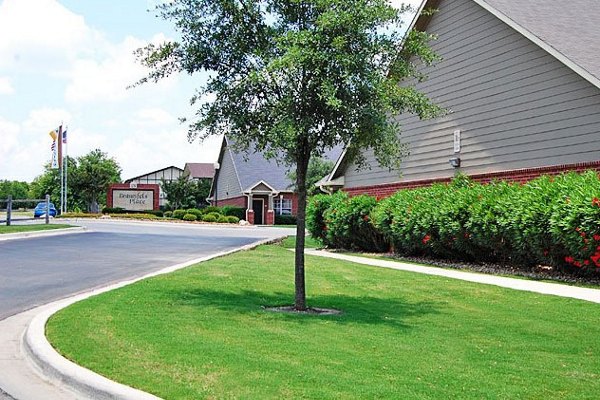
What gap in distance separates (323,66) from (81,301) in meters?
4.86

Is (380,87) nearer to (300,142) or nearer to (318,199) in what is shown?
(300,142)

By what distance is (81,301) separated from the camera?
10.8 m

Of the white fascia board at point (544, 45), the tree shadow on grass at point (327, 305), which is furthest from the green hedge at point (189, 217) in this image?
the tree shadow on grass at point (327, 305)

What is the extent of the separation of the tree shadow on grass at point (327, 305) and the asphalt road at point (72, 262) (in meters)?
2.43

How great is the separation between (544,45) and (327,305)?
396 inches

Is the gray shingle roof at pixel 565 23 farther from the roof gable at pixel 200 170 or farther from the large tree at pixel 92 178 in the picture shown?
the roof gable at pixel 200 170

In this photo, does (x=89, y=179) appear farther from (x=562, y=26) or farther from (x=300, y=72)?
(x=300, y=72)

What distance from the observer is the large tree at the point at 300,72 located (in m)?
10.4

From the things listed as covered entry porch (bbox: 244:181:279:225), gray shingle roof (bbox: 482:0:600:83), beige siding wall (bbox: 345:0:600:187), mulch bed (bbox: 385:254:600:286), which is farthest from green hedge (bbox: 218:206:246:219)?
gray shingle roof (bbox: 482:0:600:83)

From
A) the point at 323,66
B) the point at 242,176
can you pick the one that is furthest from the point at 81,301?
the point at 242,176

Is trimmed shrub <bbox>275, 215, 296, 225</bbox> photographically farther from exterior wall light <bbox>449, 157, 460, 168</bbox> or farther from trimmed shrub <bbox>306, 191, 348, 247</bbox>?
exterior wall light <bbox>449, 157, 460, 168</bbox>

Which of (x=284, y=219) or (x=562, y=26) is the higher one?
(x=562, y=26)

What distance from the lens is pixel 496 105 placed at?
2038cm

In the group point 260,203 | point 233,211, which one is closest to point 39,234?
point 233,211
